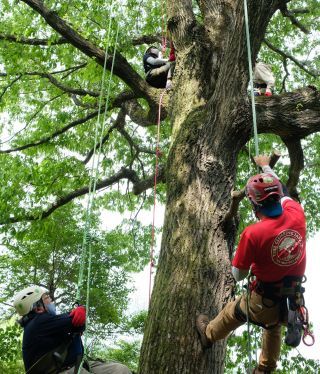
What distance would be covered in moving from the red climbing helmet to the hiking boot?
0.95 m

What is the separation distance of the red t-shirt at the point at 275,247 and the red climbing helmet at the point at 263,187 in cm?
16

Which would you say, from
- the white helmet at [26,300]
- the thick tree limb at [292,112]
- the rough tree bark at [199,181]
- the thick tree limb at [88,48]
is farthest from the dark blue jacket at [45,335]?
the thick tree limb at [88,48]

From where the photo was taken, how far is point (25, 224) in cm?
727

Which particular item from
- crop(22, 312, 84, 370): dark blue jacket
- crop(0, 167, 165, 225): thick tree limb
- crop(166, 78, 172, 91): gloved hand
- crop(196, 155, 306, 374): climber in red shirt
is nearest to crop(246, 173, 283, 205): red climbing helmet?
crop(196, 155, 306, 374): climber in red shirt

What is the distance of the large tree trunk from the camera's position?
308 cm

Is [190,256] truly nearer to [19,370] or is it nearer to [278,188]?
[278,188]

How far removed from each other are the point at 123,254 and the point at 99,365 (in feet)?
34.1

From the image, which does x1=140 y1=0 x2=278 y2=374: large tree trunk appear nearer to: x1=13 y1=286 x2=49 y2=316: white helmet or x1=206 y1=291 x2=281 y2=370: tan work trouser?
x1=206 y1=291 x2=281 y2=370: tan work trouser

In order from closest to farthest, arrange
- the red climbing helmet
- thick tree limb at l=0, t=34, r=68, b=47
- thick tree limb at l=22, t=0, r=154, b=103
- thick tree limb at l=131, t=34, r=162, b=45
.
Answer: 1. the red climbing helmet
2. thick tree limb at l=22, t=0, r=154, b=103
3. thick tree limb at l=0, t=34, r=68, b=47
4. thick tree limb at l=131, t=34, r=162, b=45

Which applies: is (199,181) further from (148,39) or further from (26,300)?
(148,39)

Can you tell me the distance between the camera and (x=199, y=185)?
12.6 feet

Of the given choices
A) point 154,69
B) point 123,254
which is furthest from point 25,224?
point 123,254

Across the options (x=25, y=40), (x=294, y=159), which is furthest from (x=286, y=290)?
(x=25, y=40)

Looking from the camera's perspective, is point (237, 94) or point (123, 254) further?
point (123, 254)
